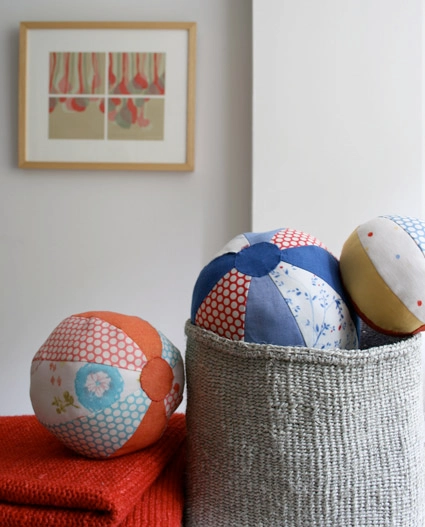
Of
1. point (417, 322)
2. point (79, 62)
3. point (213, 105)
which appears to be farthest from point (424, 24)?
point (417, 322)

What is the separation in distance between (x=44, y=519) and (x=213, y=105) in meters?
1.50

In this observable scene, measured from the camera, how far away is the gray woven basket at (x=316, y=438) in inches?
21.2

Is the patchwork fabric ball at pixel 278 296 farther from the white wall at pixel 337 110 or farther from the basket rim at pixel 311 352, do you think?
the white wall at pixel 337 110

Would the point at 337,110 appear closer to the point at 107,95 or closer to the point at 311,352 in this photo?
the point at 107,95

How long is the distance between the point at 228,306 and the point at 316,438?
16 cm

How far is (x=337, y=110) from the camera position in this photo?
1.64 metres

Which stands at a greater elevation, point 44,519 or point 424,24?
point 424,24

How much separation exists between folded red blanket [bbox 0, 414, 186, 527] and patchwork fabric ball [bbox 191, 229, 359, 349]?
176mm

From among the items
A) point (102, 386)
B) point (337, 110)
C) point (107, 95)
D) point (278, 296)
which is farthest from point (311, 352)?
point (107, 95)

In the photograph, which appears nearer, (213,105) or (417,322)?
(417,322)

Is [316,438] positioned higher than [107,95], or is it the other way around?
[107,95]

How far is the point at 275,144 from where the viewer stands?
1.66 meters

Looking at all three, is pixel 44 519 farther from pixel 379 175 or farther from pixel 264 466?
pixel 379 175

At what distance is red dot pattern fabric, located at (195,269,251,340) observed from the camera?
56 cm
